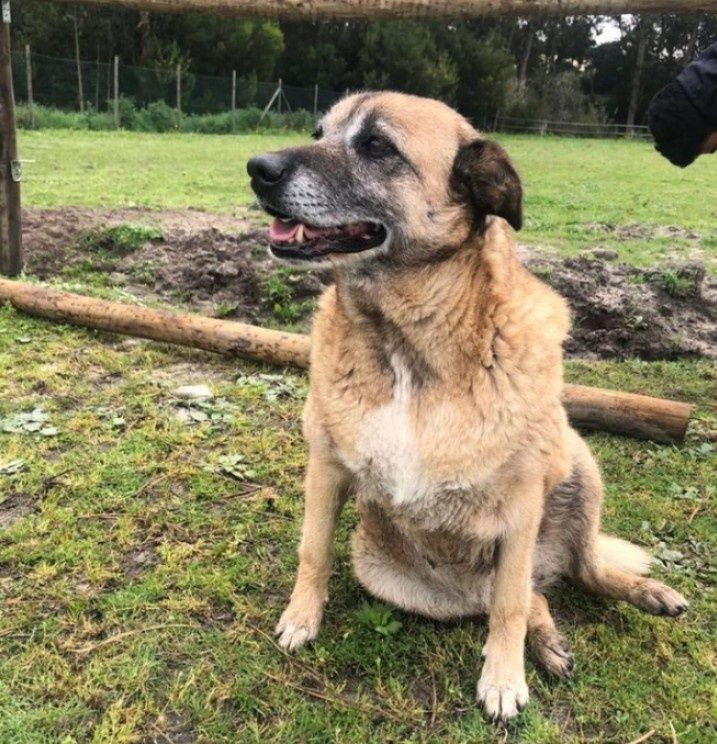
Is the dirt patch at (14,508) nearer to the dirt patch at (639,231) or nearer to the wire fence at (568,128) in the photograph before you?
the dirt patch at (639,231)

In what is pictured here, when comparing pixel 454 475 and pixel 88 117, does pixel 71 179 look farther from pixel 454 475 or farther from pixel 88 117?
pixel 88 117

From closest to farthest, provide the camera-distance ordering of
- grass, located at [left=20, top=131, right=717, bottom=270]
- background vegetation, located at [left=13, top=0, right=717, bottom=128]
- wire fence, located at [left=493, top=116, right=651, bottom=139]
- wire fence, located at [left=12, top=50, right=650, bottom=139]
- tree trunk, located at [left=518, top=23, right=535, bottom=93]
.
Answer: grass, located at [left=20, top=131, right=717, bottom=270], wire fence, located at [left=12, top=50, right=650, bottom=139], background vegetation, located at [left=13, top=0, right=717, bottom=128], wire fence, located at [left=493, top=116, right=651, bottom=139], tree trunk, located at [left=518, top=23, right=535, bottom=93]

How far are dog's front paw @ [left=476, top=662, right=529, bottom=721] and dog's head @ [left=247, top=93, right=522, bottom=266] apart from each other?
1.36 metres

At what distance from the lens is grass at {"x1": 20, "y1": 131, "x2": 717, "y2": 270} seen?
853 centimetres

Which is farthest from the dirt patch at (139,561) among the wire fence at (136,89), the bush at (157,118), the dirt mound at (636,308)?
the bush at (157,118)

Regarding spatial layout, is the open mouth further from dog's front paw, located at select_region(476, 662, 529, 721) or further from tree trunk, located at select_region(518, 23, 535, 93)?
tree trunk, located at select_region(518, 23, 535, 93)

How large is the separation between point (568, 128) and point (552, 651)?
4154cm

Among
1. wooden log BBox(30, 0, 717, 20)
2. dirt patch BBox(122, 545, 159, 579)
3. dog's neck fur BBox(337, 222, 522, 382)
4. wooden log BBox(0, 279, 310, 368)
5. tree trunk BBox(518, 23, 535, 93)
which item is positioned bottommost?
dirt patch BBox(122, 545, 159, 579)

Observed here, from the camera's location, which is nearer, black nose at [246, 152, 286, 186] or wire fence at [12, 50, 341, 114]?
black nose at [246, 152, 286, 186]

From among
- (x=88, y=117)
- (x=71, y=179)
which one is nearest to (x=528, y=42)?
(x=88, y=117)

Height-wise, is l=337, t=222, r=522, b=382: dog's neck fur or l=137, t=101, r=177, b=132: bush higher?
l=337, t=222, r=522, b=382: dog's neck fur

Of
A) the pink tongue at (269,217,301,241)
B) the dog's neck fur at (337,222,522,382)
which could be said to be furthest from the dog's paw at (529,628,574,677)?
the pink tongue at (269,217,301,241)

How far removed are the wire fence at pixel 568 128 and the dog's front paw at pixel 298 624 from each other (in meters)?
38.3

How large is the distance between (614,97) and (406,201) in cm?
5245
